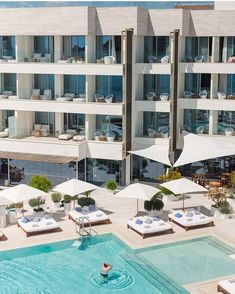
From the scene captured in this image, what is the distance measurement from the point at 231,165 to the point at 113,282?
21.5m

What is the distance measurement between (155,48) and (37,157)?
13035 millimetres

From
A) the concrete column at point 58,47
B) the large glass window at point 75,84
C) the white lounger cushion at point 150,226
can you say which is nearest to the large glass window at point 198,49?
the large glass window at point 75,84

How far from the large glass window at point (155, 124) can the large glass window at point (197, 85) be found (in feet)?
8.69

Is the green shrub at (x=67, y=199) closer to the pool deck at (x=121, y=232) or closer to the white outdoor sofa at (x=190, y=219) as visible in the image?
the pool deck at (x=121, y=232)

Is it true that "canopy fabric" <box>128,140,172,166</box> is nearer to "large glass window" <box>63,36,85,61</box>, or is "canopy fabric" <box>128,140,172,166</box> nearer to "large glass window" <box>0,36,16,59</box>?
"large glass window" <box>63,36,85,61</box>

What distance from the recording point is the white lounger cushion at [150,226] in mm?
30369

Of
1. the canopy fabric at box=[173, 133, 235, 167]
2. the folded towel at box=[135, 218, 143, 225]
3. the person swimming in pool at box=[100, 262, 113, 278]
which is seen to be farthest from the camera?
the canopy fabric at box=[173, 133, 235, 167]

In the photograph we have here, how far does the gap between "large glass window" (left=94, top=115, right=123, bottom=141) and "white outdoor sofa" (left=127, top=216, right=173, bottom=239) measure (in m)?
Answer: 10.5

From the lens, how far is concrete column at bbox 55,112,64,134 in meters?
42.4

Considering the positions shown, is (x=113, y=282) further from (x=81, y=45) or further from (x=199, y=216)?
(x=81, y=45)

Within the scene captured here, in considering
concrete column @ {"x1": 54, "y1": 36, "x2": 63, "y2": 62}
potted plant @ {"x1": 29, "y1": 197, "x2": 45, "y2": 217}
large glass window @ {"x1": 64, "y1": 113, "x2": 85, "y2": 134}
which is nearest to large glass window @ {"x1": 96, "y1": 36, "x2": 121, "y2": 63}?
concrete column @ {"x1": 54, "y1": 36, "x2": 63, "y2": 62}

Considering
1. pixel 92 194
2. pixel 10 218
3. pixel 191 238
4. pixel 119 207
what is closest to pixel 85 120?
pixel 92 194

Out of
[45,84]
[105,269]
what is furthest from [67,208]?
[45,84]

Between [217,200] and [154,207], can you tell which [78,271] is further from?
[217,200]
